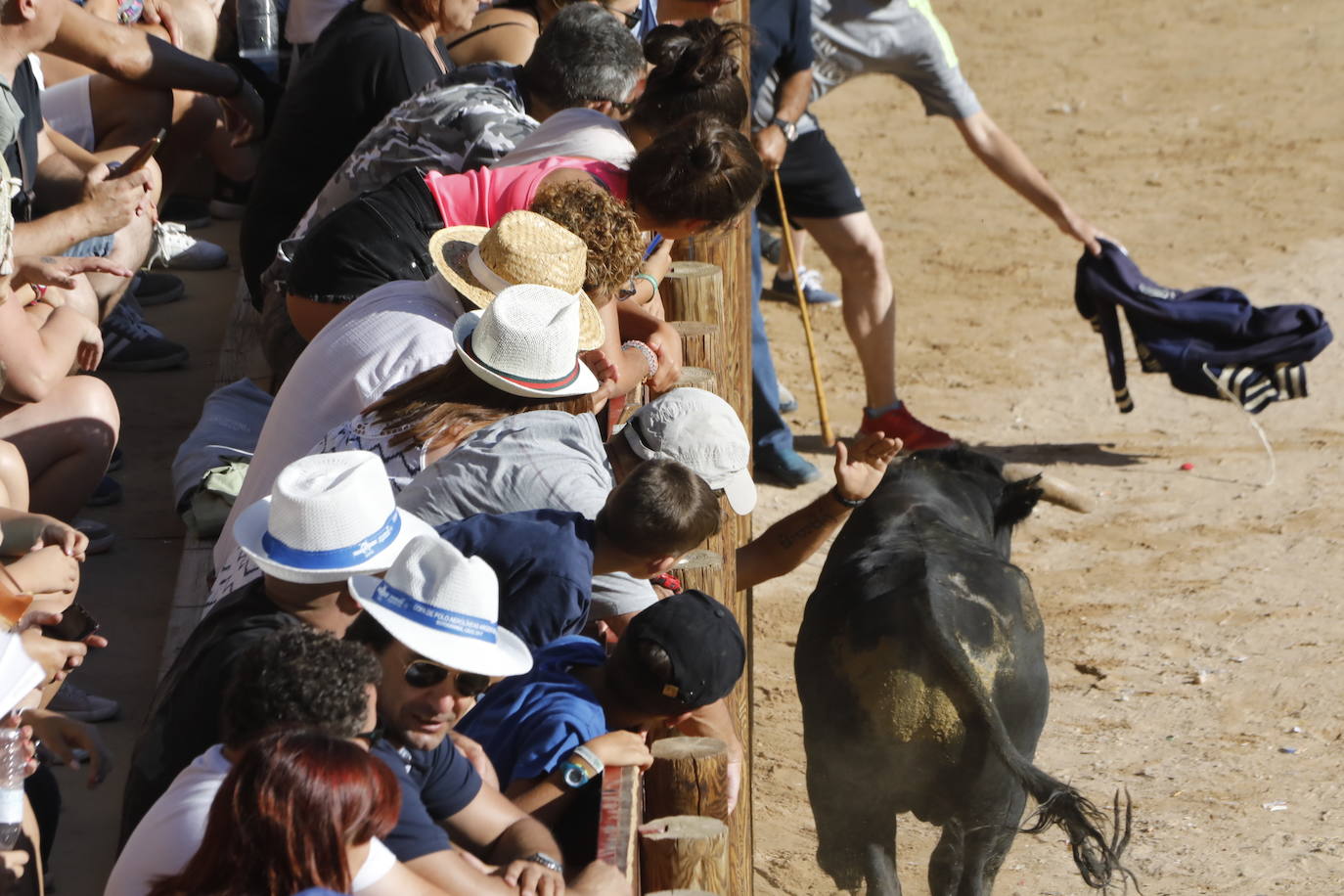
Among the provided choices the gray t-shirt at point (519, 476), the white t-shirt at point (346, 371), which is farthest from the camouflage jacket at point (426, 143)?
the gray t-shirt at point (519, 476)

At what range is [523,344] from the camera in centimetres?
299

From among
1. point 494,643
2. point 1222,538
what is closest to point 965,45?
point 1222,538

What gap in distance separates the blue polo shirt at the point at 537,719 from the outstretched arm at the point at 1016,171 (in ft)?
15.6

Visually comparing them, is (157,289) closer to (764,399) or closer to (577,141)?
(764,399)

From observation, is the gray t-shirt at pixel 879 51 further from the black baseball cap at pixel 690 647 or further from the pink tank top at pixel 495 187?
the black baseball cap at pixel 690 647

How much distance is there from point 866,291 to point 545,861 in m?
4.82

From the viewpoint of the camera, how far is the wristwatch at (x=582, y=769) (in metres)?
2.56

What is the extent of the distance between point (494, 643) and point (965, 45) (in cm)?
1336

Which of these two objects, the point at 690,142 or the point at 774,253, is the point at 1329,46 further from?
the point at 690,142

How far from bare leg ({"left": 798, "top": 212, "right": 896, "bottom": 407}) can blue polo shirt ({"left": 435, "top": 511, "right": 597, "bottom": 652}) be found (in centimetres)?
432

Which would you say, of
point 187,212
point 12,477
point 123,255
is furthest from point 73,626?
point 187,212

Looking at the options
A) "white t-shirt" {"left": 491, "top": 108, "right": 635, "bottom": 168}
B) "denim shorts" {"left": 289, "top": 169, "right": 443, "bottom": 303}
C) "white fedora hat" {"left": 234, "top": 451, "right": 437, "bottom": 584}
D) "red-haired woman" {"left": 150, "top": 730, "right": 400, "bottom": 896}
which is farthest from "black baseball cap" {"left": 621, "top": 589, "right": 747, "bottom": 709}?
"white t-shirt" {"left": 491, "top": 108, "right": 635, "bottom": 168}

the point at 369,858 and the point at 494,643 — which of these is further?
the point at 494,643

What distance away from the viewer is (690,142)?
3770 mm
